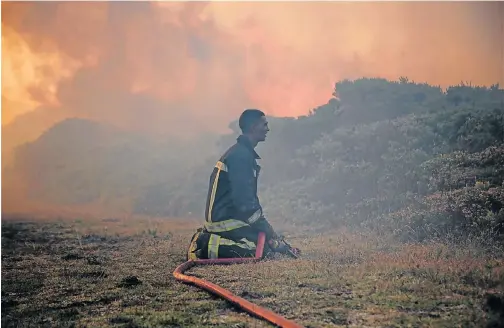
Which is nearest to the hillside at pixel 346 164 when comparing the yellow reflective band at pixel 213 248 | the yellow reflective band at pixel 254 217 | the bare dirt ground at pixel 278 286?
the bare dirt ground at pixel 278 286

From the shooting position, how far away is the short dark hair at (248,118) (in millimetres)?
5996

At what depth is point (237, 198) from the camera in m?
5.64

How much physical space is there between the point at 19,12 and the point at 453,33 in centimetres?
603

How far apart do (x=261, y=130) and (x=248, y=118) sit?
24cm

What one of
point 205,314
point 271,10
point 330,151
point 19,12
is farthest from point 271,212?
point 19,12

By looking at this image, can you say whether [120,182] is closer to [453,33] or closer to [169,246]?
[169,246]

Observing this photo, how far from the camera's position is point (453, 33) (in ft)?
19.6

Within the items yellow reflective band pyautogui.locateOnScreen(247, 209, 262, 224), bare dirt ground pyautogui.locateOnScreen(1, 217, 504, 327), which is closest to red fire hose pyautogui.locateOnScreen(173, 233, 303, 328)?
bare dirt ground pyautogui.locateOnScreen(1, 217, 504, 327)

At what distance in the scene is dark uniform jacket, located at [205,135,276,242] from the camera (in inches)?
219

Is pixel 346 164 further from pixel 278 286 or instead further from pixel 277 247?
pixel 278 286

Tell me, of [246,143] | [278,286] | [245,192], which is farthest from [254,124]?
[278,286]

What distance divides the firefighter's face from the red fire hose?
4.00 ft

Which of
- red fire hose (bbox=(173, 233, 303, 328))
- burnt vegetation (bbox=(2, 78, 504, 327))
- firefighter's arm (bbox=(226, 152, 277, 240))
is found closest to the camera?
red fire hose (bbox=(173, 233, 303, 328))

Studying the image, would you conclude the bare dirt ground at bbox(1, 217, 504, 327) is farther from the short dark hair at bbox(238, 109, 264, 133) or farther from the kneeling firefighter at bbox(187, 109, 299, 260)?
the short dark hair at bbox(238, 109, 264, 133)
